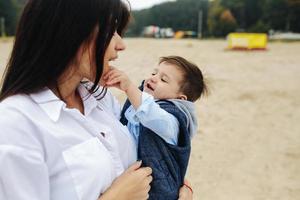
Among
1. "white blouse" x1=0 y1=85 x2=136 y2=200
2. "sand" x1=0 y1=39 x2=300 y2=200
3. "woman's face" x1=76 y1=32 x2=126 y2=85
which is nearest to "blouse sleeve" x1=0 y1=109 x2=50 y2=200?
"white blouse" x1=0 y1=85 x2=136 y2=200

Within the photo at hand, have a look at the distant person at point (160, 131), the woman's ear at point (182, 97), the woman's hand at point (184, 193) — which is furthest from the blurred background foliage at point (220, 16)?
the woman's hand at point (184, 193)

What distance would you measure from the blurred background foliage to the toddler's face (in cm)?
2800

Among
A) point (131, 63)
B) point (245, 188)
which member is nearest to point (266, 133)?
point (245, 188)

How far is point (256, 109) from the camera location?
7.29 metres

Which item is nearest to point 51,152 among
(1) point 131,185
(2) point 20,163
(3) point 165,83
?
(2) point 20,163

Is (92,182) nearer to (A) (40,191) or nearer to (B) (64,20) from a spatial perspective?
(A) (40,191)

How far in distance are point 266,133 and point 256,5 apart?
4693 centimetres

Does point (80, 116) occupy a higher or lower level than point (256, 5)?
higher

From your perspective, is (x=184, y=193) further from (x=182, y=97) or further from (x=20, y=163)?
(x=20, y=163)

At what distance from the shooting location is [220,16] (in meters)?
48.9

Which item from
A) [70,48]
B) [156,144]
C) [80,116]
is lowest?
[156,144]

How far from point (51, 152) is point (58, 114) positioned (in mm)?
124

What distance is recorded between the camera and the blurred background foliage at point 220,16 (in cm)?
4197

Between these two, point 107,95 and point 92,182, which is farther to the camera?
point 107,95
